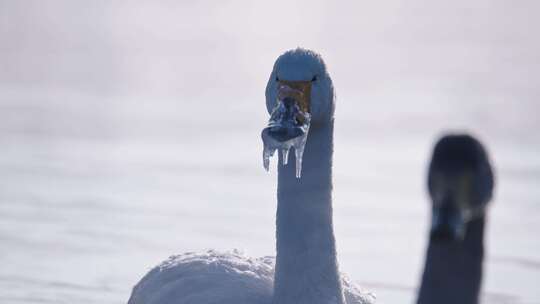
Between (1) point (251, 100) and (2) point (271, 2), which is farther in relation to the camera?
(2) point (271, 2)

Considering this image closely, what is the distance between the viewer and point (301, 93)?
9383 mm

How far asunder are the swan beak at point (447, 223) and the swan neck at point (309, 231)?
2724mm

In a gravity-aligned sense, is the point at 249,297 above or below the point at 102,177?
below

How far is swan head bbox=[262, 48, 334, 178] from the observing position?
9.00 metres

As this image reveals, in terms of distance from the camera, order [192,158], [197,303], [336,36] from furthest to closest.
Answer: [336,36] → [192,158] → [197,303]

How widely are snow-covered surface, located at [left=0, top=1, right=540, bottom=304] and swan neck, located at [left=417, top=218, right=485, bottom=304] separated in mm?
5163

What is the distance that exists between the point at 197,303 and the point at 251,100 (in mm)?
14203

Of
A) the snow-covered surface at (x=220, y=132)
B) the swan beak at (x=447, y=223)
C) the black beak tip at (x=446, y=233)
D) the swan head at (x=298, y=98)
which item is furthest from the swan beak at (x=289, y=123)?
the snow-covered surface at (x=220, y=132)

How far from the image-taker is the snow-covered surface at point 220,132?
13.7 m

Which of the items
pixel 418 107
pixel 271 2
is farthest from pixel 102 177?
pixel 271 2

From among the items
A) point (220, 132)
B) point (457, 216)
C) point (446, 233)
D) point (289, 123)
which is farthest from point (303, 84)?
point (220, 132)

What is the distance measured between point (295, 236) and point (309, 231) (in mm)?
91

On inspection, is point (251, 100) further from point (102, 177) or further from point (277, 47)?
point (102, 177)

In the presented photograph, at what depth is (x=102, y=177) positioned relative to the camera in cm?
1683
